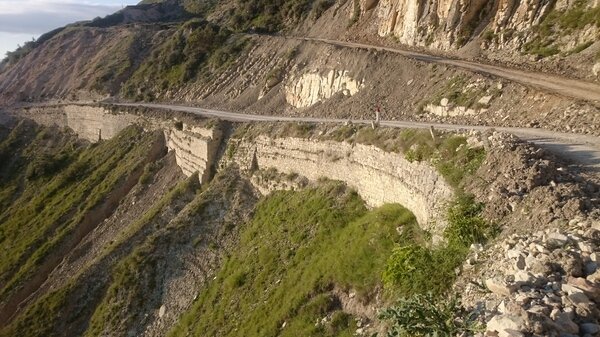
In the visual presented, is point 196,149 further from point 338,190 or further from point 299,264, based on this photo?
point 299,264

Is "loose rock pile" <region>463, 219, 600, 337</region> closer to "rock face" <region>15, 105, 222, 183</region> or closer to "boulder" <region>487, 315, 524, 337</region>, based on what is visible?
"boulder" <region>487, 315, 524, 337</region>

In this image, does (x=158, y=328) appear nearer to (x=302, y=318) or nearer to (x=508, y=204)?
(x=302, y=318)

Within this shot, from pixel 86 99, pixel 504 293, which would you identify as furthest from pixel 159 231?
pixel 86 99

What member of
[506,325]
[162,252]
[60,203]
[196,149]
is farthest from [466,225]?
[60,203]

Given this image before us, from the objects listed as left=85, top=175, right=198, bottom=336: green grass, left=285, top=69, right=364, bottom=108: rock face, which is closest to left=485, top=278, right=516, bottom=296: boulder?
left=85, top=175, right=198, bottom=336: green grass

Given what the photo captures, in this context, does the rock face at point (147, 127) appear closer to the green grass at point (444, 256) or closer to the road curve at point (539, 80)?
the road curve at point (539, 80)

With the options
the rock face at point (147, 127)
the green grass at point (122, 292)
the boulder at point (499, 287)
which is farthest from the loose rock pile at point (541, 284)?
the rock face at point (147, 127)

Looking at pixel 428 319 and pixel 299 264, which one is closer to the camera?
pixel 428 319

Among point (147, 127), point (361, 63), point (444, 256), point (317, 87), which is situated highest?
point (361, 63)
